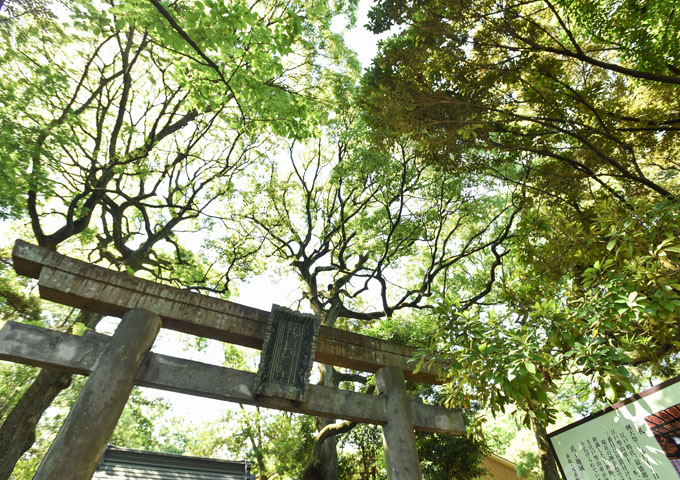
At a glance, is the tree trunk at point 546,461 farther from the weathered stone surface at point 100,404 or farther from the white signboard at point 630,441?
the weathered stone surface at point 100,404

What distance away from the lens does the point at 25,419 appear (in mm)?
5520

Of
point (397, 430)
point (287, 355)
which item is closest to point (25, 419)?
point (287, 355)

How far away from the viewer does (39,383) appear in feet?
19.1

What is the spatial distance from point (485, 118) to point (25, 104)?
8.23 meters

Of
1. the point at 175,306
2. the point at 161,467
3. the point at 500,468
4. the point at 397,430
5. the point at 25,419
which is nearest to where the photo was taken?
the point at 175,306

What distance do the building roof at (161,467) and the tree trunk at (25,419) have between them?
11.2ft

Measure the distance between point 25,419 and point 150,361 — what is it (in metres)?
3.66

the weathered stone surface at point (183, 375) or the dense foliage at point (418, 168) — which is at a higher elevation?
the dense foliage at point (418, 168)

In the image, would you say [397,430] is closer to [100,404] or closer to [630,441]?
[630,441]

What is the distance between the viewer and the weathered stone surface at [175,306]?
3.77 meters

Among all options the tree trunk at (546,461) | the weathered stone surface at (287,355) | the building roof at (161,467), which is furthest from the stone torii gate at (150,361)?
the building roof at (161,467)

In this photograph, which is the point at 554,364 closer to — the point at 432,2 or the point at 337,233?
the point at 432,2

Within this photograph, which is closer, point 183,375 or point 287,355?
point 183,375

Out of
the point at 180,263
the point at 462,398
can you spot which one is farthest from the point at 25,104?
the point at 462,398
